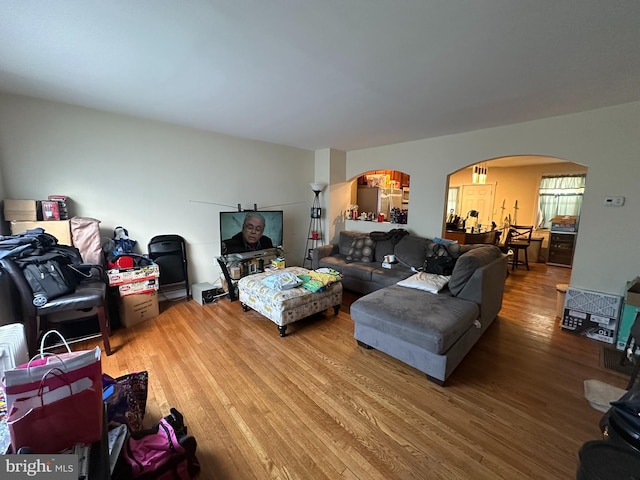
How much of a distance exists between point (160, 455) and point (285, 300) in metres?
1.60

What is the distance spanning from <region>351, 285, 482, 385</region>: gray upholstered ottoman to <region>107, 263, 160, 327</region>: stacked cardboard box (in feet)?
8.04

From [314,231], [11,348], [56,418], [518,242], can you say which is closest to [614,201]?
[518,242]

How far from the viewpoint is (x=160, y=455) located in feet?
4.10

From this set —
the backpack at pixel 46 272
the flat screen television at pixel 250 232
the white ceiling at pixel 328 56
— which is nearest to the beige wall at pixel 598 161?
the white ceiling at pixel 328 56

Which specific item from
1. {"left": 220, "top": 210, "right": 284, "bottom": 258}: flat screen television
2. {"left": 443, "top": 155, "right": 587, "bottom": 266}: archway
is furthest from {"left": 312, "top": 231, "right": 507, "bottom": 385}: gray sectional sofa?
{"left": 443, "top": 155, "right": 587, "bottom": 266}: archway

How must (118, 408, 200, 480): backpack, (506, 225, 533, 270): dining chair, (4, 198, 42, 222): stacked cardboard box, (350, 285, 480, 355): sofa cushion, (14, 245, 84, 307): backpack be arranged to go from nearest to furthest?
(118, 408, 200, 480): backpack → (350, 285, 480, 355): sofa cushion → (14, 245, 84, 307): backpack → (4, 198, 42, 222): stacked cardboard box → (506, 225, 533, 270): dining chair

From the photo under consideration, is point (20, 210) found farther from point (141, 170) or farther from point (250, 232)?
point (250, 232)

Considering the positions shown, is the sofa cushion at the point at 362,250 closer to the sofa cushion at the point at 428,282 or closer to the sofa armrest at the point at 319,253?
the sofa armrest at the point at 319,253

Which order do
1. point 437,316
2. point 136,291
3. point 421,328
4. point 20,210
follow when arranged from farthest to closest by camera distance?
point 136,291 → point 20,210 → point 437,316 → point 421,328

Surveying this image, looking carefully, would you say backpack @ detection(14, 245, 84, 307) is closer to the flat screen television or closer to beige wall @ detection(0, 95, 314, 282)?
beige wall @ detection(0, 95, 314, 282)

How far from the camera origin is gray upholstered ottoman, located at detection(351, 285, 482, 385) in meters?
2.04

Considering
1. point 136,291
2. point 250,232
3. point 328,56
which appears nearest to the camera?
point 328,56

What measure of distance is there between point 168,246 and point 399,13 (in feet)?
11.9

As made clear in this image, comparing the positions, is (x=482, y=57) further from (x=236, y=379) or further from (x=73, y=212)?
(x=73, y=212)
